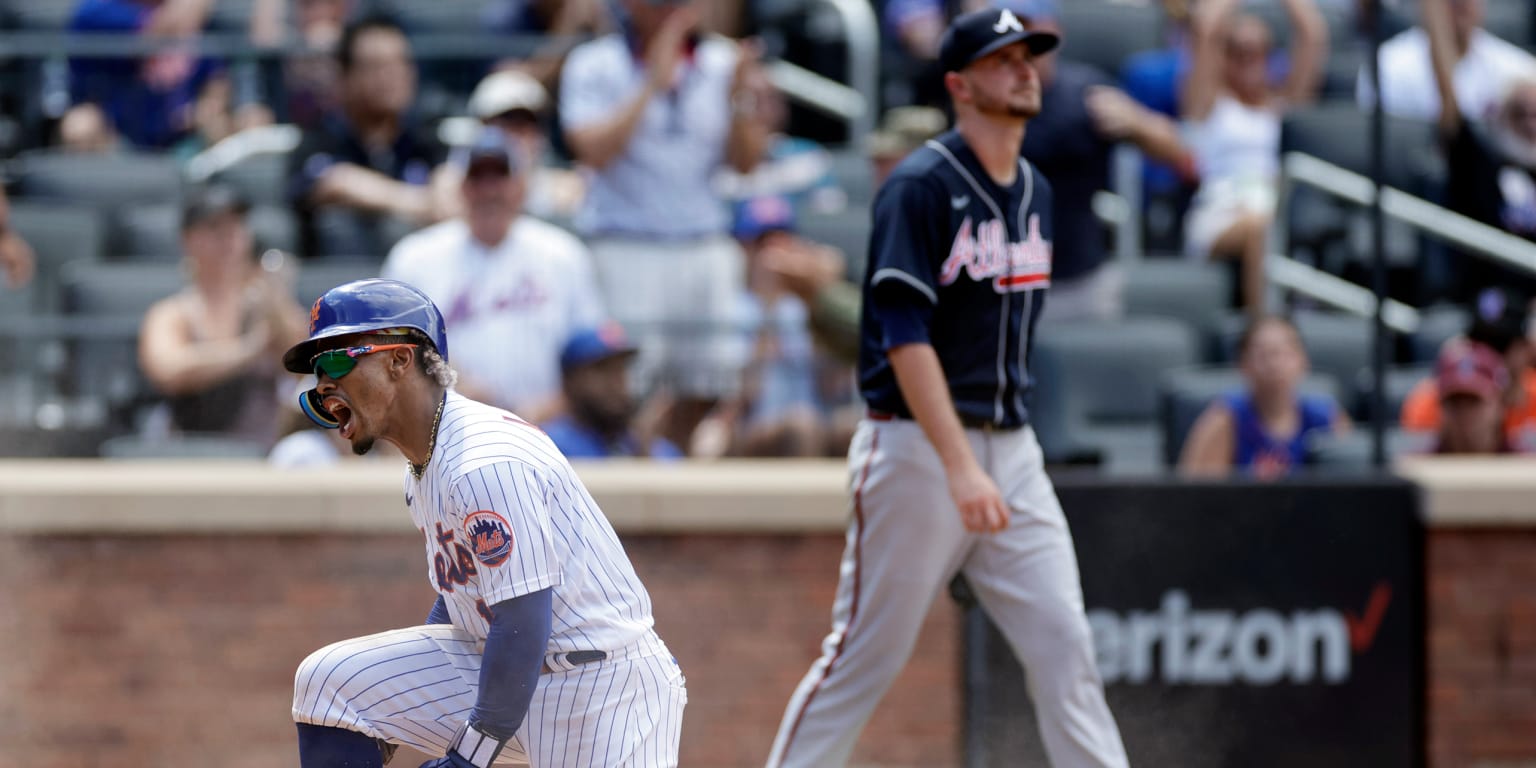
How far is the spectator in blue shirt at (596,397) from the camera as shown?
7.12 metres

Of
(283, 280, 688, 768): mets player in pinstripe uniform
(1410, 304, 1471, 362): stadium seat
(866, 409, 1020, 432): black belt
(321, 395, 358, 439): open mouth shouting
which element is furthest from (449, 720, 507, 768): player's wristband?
(1410, 304, 1471, 362): stadium seat

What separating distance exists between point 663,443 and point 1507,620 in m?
3.29

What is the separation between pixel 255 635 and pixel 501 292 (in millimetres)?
1584

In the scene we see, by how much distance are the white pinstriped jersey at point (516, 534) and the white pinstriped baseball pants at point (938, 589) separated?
121cm

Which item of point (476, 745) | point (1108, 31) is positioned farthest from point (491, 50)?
point (476, 745)

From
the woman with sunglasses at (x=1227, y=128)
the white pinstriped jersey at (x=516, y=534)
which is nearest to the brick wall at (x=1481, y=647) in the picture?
the woman with sunglasses at (x=1227, y=128)

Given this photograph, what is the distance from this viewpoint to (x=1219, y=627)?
696cm

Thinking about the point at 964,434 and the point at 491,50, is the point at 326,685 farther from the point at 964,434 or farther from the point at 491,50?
the point at 491,50

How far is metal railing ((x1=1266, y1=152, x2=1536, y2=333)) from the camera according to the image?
896cm

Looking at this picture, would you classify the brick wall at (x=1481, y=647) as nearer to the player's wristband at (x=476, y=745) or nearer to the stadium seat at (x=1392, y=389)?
the stadium seat at (x=1392, y=389)

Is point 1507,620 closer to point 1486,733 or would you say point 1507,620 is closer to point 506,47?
point 1486,733

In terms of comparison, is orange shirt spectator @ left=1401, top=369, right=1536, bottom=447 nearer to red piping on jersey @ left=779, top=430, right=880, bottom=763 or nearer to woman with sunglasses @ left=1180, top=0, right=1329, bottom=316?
woman with sunglasses @ left=1180, top=0, right=1329, bottom=316

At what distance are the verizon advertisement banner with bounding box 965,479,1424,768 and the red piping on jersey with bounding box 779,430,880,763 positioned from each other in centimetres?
185

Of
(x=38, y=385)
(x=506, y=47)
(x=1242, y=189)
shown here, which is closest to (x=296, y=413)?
(x=38, y=385)
